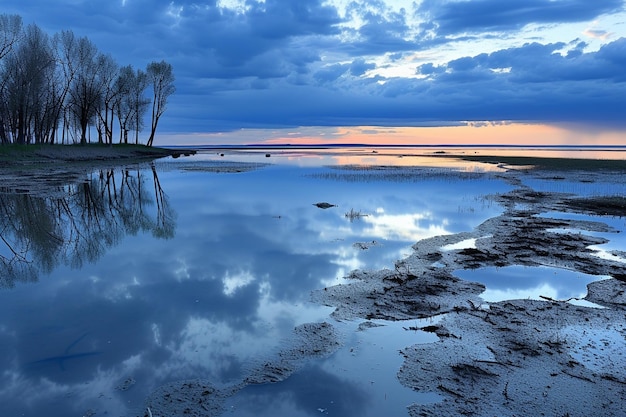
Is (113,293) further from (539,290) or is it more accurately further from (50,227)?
(539,290)

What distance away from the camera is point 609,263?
13.3 metres

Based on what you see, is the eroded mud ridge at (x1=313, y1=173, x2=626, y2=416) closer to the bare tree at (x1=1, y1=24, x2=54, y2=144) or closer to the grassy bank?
the grassy bank

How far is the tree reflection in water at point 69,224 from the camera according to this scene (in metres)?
13.5

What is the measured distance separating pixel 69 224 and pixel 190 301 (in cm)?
1174

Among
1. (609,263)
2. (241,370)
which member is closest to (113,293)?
(241,370)

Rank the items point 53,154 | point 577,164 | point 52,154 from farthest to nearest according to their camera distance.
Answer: point 577,164 → point 53,154 → point 52,154

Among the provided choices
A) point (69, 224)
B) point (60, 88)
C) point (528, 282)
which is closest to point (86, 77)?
point (60, 88)

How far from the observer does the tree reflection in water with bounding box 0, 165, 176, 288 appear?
13531mm

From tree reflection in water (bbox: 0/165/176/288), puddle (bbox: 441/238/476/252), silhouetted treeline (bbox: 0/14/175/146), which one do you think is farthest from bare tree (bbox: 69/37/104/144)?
puddle (bbox: 441/238/476/252)

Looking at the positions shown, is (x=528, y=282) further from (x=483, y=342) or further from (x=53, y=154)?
(x=53, y=154)

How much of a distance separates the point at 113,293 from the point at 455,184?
34289mm

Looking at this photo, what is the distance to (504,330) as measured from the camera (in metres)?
8.49

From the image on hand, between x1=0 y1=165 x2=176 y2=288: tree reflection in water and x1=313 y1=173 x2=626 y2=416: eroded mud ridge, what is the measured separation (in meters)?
9.10

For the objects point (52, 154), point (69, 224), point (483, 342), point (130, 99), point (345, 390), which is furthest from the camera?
point (130, 99)
